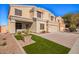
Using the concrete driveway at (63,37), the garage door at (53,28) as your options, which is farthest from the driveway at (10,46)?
the garage door at (53,28)

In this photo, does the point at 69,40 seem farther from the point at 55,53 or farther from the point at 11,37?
the point at 11,37

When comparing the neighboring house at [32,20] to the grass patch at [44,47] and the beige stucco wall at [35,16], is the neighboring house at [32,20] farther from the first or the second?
the grass patch at [44,47]

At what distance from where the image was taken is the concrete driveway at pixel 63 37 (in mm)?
5039

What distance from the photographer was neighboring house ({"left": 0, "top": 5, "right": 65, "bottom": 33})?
4996 millimetres

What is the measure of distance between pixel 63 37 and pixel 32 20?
1.18m

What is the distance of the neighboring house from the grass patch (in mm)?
389

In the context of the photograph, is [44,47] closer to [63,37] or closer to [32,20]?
[63,37]

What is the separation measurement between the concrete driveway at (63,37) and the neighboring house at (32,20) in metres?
0.18

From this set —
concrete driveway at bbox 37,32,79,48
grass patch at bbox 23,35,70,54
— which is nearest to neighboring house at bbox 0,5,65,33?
concrete driveway at bbox 37,32,79,48

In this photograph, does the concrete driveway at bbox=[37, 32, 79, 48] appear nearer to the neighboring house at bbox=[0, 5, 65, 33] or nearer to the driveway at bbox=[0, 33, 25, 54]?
the neighboring house at bbox=[0, 5, 65, 33]

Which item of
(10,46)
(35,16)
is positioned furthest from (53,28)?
(10,46)

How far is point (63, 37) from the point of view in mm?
5141
